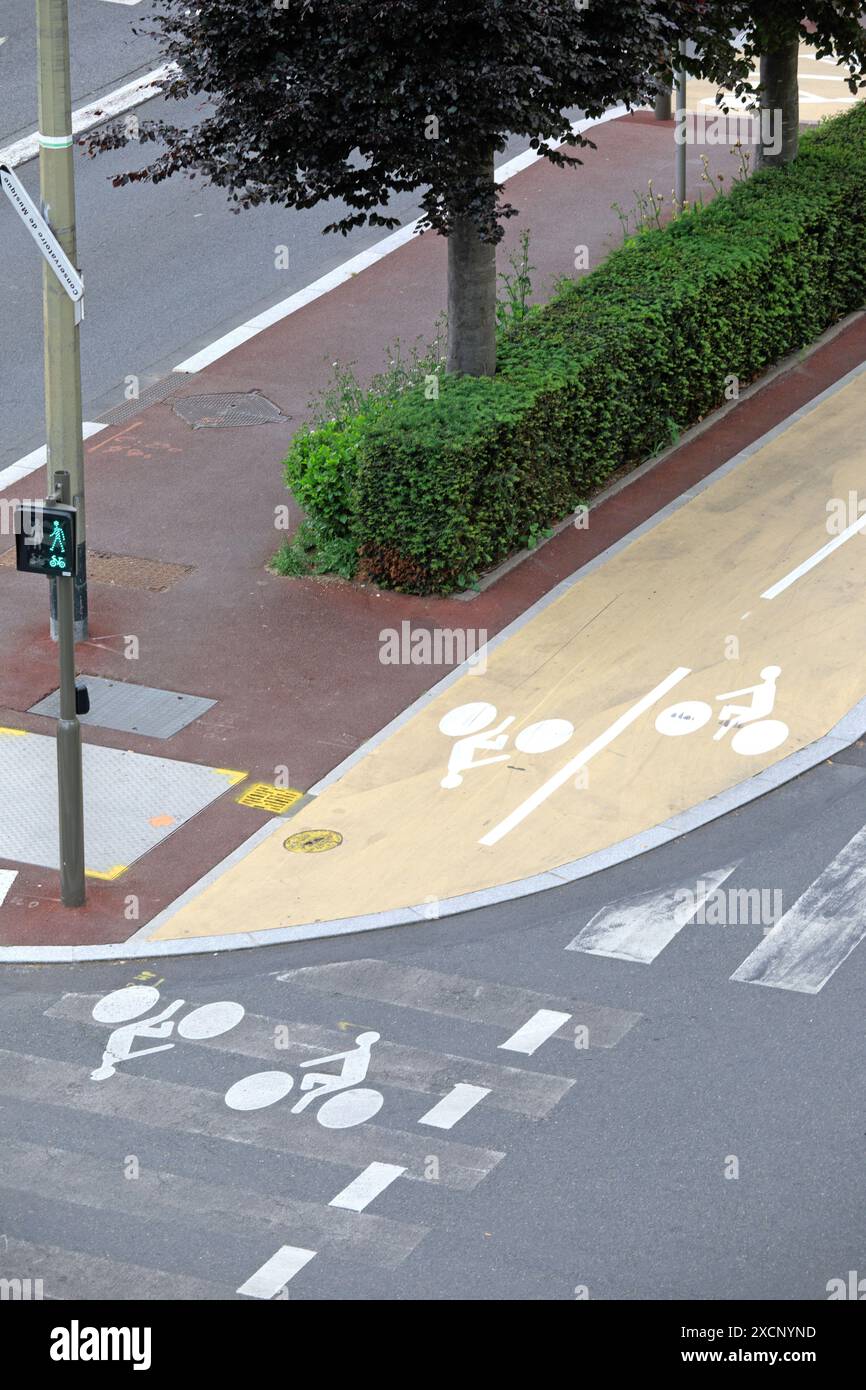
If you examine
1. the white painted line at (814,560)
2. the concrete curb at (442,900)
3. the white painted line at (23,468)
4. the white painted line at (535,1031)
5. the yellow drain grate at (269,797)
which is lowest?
the white painted line at (535,1031)

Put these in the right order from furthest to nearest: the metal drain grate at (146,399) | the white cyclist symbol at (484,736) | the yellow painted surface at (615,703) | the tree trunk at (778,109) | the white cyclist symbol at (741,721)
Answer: the tree trunk at (778,109)
the metal drain grate at (146,399)
the white cyclist symbol at (741,721)
the white cyclist symbol at (484,736)
the yellow painted surface at (615,703)

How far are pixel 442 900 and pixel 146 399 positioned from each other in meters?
8.49

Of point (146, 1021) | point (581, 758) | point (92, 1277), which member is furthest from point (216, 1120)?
point (581, 758)

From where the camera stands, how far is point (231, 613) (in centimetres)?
1596

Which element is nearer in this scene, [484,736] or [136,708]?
[484,736]

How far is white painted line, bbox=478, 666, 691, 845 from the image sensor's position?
1327 cm

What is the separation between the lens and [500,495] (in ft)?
53.2

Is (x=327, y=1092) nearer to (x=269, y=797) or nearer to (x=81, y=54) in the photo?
(x=269, y=797)

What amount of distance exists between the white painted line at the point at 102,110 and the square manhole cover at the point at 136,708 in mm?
12504

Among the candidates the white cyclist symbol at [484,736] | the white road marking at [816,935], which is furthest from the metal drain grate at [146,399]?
the white road marking at [816,935]

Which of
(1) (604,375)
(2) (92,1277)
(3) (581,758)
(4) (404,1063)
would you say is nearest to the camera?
(2) (92,1277)

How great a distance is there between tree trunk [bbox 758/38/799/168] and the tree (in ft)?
17.1

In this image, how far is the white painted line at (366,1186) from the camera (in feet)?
32.8

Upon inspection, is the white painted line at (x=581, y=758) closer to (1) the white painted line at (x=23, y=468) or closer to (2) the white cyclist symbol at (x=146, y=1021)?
(2) the white cyclist symbol at (x=146, y=1021)
